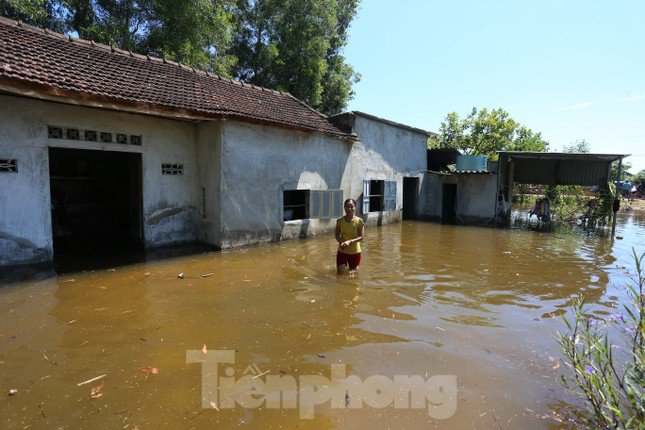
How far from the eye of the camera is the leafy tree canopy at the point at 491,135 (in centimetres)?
2480

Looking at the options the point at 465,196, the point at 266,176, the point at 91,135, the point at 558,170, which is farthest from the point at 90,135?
the point at 558,170

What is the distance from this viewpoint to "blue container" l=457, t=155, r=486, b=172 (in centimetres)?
1681

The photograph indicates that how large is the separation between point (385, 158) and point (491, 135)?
13662 millimetres

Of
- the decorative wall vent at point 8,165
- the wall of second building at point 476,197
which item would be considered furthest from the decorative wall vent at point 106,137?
the wall of second building at point 476,197

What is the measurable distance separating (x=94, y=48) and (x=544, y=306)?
11424 millimetres

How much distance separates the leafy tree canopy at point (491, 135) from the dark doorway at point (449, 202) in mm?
7423

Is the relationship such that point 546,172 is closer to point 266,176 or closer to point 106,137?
point 266,176

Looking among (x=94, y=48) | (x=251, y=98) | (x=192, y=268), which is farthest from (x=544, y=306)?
(x=94, y=48)

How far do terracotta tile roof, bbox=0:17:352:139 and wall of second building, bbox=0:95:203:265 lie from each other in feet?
A: 2.49

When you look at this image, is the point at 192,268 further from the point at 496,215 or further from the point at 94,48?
the point at 496,215

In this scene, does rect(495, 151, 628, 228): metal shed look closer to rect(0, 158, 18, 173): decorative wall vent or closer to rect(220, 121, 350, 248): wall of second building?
rect(220, 121, 350, 248): wall of second building

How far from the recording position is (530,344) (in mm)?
4277

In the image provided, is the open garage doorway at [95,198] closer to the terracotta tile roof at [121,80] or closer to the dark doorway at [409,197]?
the terracotta tile roof at [121,80]

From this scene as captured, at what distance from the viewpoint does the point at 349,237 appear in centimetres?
691
